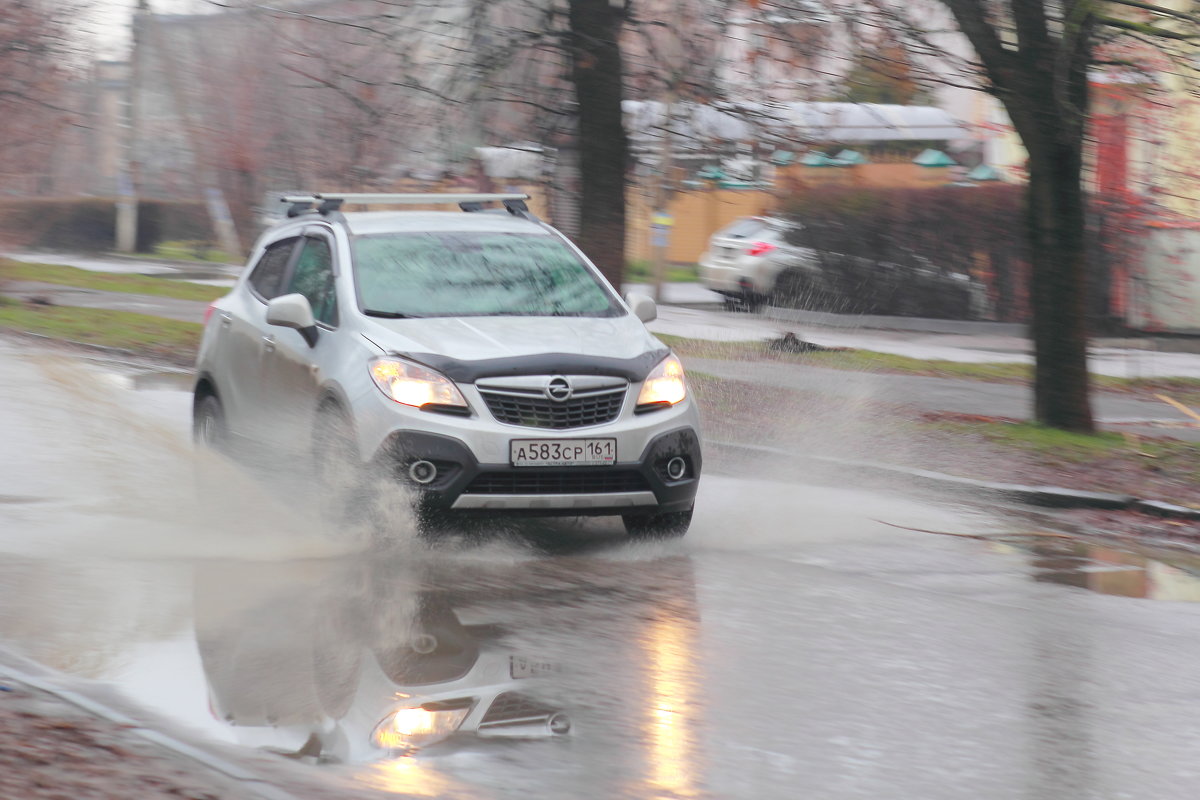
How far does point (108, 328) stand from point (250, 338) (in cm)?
1128

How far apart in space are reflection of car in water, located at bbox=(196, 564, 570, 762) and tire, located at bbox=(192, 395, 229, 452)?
224cm

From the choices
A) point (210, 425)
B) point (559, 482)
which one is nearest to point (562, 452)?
point (559, 482)

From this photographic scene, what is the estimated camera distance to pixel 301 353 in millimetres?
8461

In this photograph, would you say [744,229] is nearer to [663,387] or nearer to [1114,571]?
[1114,571]

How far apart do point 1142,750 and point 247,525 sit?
186 inches

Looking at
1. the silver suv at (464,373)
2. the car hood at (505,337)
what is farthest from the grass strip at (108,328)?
the car hood at (505,337)

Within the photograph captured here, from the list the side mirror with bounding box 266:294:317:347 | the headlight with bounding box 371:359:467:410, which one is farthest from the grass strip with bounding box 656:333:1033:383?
the headlight with bounding box 371:359:467:410

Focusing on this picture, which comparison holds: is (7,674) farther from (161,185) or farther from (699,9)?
(161,185)

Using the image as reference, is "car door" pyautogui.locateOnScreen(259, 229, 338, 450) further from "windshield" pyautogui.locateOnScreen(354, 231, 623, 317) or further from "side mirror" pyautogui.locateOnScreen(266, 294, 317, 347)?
"windshield" pyautogui.locateOnScreen(354, 231, 623, 317)

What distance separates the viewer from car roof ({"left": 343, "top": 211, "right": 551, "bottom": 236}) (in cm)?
910

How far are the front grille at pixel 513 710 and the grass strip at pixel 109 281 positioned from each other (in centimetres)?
2087

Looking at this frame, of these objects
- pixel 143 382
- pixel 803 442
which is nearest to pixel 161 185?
pixel 143 382

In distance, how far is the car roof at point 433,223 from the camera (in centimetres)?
910

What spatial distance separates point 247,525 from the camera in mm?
8312
